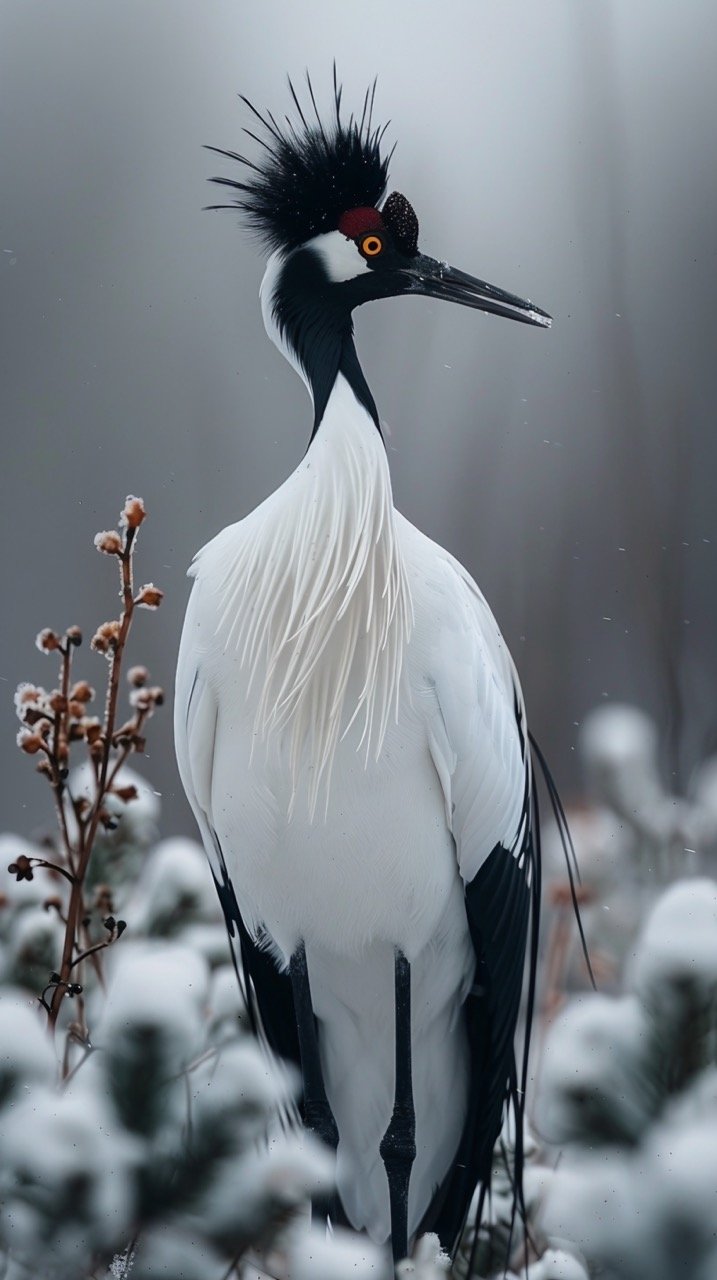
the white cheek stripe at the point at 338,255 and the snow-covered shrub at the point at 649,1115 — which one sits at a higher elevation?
the white cheek stripe at the point at 338,255

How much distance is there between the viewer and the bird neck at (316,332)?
2.76ft

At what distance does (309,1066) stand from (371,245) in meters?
0.58

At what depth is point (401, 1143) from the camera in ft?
2.82

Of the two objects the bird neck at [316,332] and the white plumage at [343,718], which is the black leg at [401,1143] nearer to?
the white plumage at [343,718]

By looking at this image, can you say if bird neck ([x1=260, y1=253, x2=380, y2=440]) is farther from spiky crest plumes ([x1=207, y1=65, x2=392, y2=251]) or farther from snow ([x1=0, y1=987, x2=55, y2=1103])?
snow ([x1=0, y1=987, x2=55, y2=1103])

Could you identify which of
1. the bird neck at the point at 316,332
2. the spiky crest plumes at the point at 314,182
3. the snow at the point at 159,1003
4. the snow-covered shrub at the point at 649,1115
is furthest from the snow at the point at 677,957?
the spiky crest plumes at the point at 314,182

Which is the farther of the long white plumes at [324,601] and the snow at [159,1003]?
the long white plumes at [324,601]

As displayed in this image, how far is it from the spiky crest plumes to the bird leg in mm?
500

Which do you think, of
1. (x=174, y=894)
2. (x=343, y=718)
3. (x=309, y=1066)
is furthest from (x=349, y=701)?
(x=309, y=1066)

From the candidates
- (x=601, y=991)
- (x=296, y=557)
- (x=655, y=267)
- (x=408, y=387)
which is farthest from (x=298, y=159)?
(x=601, y=991)

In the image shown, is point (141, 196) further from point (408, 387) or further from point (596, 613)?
point (596, 613)

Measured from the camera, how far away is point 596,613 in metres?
1.31

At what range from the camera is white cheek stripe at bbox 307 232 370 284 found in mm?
832

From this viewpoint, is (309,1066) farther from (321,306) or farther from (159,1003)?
(321,306)
